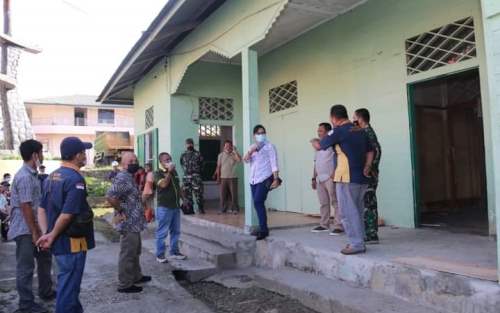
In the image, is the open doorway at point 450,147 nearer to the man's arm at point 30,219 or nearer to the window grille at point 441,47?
the window grille at point 441,47

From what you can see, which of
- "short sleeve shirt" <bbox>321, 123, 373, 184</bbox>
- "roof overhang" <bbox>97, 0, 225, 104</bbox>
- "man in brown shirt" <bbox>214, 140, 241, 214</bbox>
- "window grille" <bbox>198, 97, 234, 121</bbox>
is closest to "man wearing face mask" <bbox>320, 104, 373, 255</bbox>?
"short sleeve shirt" <bbox>321, 123, 373, 184</bbox>

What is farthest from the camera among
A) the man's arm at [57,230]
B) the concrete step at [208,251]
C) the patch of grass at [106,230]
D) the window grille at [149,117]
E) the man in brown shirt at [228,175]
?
the window grille at [149,117]

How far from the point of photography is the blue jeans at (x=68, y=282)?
3.14 metres

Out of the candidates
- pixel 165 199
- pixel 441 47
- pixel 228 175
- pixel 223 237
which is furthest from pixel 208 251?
pixel 441 47

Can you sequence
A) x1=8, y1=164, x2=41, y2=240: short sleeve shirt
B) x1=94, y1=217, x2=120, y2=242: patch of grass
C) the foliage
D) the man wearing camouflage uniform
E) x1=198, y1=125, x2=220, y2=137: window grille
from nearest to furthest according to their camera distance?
x1=8, y1=164, x2=41, y2=240: short sleeve shirt < the man wearing camouflage uniform < x1=94, y1=217, x2=120, y2=242: patch of grass < x1=198, y1=125, x2=220, y2=137: window grille < the foliage

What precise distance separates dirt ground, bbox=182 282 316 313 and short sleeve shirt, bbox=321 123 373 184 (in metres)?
→ 1.40

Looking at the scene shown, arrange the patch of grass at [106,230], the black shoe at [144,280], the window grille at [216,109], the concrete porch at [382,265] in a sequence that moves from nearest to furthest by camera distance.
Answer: the concrete porch at [382,265] → the black shoe at [144,280] → the patch of grass at [106,230] → the window grille at [216,109]

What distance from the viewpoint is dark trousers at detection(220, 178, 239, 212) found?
28.7ft

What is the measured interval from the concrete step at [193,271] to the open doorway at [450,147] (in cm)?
399

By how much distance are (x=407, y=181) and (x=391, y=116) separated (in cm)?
99

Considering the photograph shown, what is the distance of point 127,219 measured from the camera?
16.0 feet

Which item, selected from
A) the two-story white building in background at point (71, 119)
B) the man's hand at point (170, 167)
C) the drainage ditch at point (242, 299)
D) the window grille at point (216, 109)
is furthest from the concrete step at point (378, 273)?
the two-story white building in background at point (71, 119)

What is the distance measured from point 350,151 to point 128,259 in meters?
2.83

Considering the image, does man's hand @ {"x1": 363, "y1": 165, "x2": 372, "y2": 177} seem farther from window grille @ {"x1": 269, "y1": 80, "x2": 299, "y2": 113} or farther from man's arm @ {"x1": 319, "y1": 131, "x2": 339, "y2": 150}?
window grille @ {"x1": 269, "y1": 80, "x2": 299, "y2": 113}
